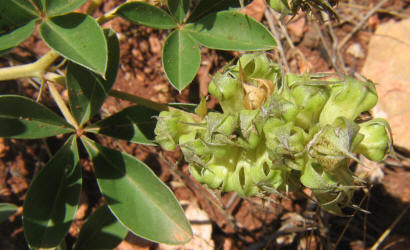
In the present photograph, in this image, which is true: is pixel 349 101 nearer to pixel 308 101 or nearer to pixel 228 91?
pixel 308 101

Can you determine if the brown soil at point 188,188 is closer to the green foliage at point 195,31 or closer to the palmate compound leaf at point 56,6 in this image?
the green foliage at point 195,31

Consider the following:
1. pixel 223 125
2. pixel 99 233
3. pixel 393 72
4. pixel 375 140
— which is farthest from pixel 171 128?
pixel 393 72

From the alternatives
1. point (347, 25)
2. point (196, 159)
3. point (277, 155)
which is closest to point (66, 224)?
point (196, 159)

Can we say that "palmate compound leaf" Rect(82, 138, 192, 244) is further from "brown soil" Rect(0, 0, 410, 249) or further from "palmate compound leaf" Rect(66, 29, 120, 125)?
"brown soil" Rect(0, 0, 410, 249)

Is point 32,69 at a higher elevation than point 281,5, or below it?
below

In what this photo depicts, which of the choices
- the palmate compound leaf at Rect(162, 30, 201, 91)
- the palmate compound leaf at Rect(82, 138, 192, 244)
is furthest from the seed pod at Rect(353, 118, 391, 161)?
the palmate compound leaf at Rect(82, 138, 192, 244)

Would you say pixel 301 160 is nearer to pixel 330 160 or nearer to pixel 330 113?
pixel 330 160
